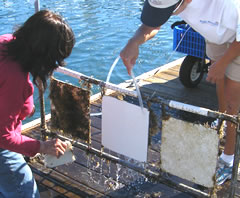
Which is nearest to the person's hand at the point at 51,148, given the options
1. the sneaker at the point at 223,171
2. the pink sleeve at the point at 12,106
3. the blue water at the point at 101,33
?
the pink sleeve at the point at 12,106

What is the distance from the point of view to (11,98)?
193 centimetres

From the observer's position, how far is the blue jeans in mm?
2211

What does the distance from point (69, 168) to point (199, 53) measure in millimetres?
2376

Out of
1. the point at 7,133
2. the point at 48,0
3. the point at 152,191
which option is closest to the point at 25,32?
the point at 7,133

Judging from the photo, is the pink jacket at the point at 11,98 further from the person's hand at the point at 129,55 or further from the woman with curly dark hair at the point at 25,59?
the person's hand at the point at 129,55

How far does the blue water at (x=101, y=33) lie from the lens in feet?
27.6

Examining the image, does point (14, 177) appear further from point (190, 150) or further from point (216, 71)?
point (216, 71)

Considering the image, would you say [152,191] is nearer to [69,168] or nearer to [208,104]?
[69,168]

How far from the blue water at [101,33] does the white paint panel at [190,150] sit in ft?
13.0

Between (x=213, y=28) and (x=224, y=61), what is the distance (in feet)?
0.79

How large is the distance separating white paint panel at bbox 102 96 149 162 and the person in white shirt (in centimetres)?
31

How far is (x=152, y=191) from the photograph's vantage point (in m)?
3.01

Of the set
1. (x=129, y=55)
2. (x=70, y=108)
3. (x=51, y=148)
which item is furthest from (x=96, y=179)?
(x=129, y=55)

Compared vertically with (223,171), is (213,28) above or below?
above
